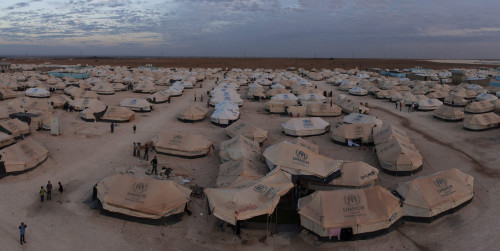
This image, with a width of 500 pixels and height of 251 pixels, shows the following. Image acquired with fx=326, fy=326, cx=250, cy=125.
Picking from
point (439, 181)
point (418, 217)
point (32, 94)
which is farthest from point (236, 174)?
point (32, 94)

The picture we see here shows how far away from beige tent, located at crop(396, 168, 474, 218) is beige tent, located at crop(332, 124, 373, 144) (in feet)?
31.9

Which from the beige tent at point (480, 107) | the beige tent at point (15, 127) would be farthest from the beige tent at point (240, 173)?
the beige tent at point (480, 107)

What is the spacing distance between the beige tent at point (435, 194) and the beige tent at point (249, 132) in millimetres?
12755

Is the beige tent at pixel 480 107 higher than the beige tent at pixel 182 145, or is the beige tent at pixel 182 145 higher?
the beige tent at pixel 480 107

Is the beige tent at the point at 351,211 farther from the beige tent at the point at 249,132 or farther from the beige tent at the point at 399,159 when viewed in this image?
the beige tent at the point at 249,132

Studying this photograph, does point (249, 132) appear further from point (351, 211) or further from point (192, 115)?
point (351, 211)

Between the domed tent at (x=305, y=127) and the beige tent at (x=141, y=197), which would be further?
the domed tent at (x=305, y=127)

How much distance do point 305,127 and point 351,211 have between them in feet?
52.7

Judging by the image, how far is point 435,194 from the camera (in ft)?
53.2

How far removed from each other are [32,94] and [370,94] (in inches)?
2141

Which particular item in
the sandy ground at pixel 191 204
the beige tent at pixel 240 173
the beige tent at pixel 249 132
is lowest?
the sandy ground at pixel 191 204

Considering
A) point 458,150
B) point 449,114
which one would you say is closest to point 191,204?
point 458,150

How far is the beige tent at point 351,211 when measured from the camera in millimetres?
14242

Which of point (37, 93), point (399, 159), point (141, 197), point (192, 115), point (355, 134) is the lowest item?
point (141, 197)
